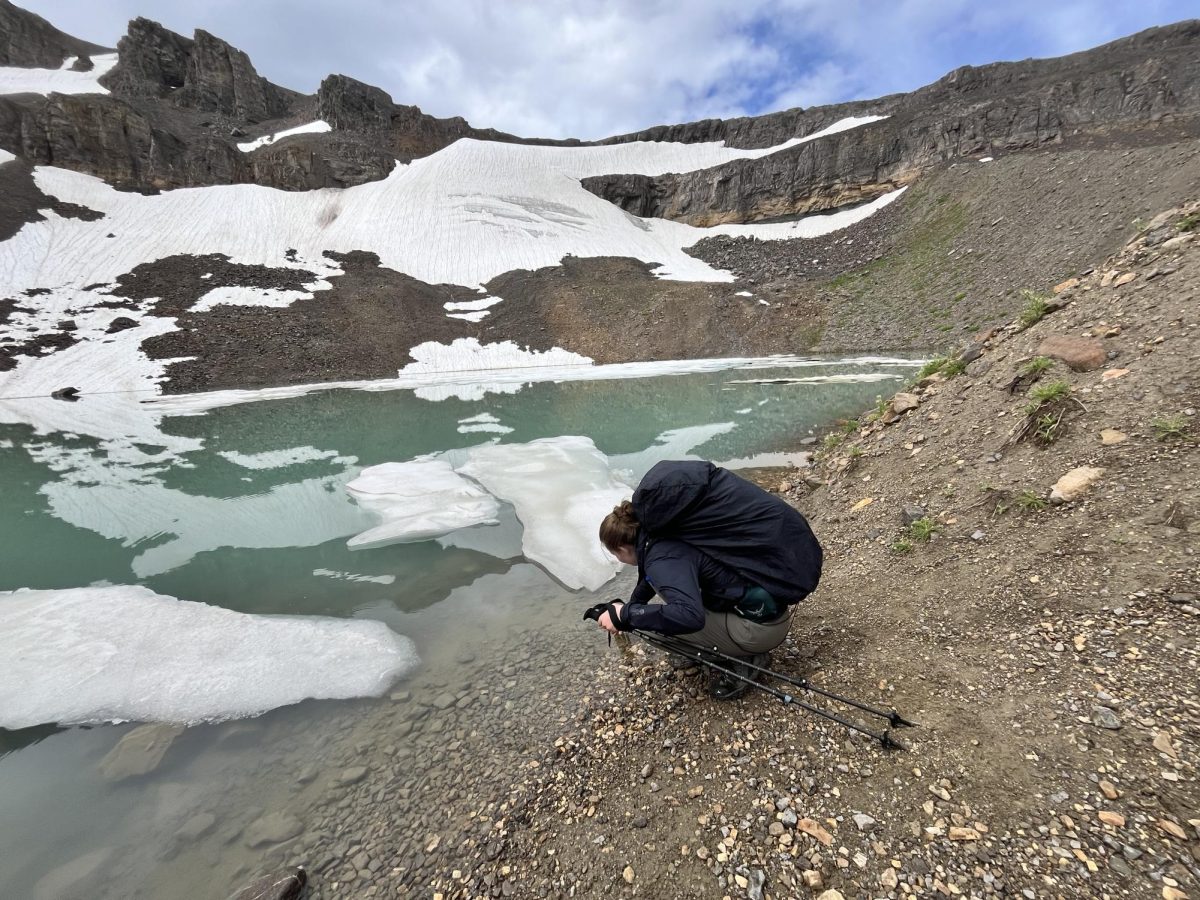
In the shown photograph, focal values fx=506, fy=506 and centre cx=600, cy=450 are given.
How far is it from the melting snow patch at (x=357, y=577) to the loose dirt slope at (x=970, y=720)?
3.89m

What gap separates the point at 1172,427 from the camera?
3998 millimetres

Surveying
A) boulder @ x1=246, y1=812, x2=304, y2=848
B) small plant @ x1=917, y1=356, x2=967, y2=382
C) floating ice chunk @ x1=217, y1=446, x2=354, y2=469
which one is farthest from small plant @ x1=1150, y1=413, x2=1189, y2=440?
floating ice chunk @ x1=217, y1=446, x2=354, y2=469

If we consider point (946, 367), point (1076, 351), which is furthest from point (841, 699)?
point (946, 367)

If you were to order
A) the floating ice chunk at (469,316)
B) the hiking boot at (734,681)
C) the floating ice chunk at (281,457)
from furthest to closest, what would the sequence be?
the floating ice chunk at (469,316)
the floating ice chunk at (281,457)
the hiking boot at (734,681)

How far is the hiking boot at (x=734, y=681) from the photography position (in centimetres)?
364

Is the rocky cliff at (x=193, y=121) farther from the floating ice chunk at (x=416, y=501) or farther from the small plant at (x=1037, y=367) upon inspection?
the small plant at (x=1037, y=367)

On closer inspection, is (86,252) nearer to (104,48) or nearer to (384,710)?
(384,710)

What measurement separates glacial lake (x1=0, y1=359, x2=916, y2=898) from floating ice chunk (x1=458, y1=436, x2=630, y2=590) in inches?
2.7

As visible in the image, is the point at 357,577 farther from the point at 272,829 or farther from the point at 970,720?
the point at 970,720

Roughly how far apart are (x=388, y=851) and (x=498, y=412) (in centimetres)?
1736

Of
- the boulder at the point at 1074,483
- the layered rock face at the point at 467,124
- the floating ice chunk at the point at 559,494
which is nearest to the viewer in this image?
the boulder at the point at 1074,483

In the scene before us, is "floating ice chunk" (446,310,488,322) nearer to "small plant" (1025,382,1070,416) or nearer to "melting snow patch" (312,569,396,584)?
"melting snow patch" (312,569,396,584)

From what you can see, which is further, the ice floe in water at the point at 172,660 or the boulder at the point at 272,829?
the ice floe in water at the point at 172,660

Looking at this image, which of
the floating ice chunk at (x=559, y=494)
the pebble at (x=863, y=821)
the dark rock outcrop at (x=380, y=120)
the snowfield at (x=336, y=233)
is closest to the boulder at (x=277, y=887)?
the pebble at (x=863, y=821)
